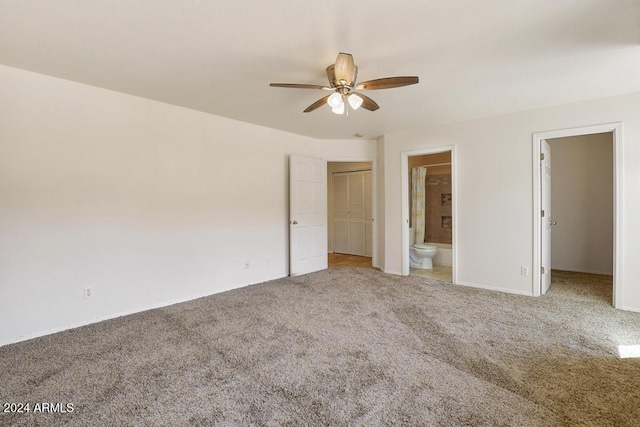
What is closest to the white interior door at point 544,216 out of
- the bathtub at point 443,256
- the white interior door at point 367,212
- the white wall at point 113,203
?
the bathtub at point 443,256

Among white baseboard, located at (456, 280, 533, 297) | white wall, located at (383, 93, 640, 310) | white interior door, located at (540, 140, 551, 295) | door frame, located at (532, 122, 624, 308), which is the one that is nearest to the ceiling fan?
white wall, located at (383, 93, 640, 310)

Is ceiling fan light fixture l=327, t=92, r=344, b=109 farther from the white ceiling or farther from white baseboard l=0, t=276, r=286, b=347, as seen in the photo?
white baseboard l=0, t=276, r=286, b=347

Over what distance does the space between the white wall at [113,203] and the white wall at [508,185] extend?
2861 mm

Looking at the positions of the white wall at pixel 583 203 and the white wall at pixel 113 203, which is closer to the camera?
the white wall at pixel 113 203

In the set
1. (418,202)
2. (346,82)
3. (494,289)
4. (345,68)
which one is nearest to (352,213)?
(418,202)

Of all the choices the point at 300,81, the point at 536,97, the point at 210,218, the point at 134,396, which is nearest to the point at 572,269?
the point at 536,97

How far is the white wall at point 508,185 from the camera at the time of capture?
3.11m

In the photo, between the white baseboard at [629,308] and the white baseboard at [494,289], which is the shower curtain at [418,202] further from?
the white baseboard at [629,308]

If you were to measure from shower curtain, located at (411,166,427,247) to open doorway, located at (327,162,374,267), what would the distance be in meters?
0.88

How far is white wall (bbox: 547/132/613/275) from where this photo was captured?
4.64 metres

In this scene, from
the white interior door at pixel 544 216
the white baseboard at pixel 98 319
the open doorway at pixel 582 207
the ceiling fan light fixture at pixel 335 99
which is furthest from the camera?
the open doorway at pixel 582 207

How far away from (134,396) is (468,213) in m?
4.05

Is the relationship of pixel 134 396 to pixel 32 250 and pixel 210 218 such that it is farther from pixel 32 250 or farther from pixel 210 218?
pixel 210 218

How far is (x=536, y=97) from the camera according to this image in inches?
126
